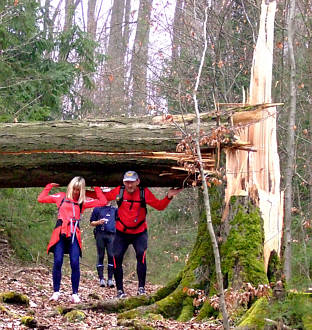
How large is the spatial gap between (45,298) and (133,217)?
191cm

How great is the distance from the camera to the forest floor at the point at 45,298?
611cm

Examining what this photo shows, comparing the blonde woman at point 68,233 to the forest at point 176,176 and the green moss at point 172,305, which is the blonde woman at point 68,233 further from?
the green moss at point 172,305

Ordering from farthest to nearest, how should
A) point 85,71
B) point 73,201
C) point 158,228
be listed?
point 158,228
point 85,71
point 73,201

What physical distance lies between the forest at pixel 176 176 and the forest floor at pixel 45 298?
0.03 meters

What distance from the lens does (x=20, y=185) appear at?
25.7ft

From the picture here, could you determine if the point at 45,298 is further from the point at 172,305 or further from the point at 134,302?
the point at 172,305

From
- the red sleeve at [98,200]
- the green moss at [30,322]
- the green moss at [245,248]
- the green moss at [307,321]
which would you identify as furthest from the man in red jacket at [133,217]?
the green moss at [307,321]

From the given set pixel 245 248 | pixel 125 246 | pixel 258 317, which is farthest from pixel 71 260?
pixel 258 317

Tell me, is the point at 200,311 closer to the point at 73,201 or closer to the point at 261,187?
the point at 261,187

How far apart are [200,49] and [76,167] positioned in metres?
8.26

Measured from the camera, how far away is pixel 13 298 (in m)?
7.14

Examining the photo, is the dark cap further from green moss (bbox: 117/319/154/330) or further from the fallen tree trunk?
green moss (bbox: 117/319/154/330)

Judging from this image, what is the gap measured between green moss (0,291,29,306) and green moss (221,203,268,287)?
2711mm

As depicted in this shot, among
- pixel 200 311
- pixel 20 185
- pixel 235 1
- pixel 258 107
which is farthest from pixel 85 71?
pixel 200 311
